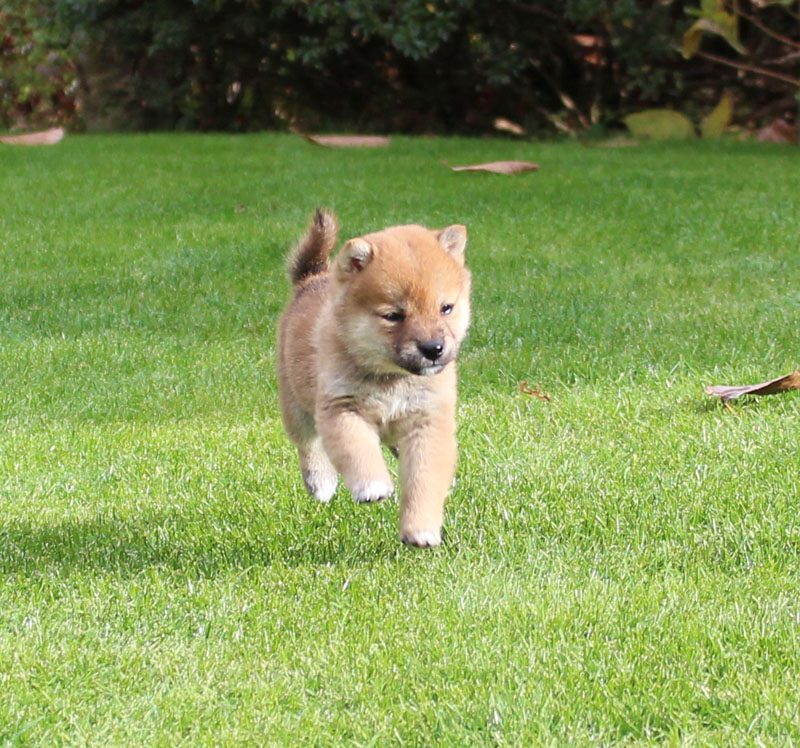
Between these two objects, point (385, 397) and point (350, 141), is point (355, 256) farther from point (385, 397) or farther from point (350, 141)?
point (350, 141)

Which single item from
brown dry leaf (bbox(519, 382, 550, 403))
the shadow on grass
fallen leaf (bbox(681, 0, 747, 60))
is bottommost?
the shadow on grass

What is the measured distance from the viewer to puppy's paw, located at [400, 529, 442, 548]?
3.65 meters

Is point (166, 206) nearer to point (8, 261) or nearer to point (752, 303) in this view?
point (8, 261)

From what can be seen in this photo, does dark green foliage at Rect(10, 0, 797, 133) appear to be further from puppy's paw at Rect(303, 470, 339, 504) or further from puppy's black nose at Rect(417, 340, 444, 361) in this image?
puppy's black nose at Rect(417, 340, 444, 361)

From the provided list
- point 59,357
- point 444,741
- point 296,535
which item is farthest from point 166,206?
point 444,741

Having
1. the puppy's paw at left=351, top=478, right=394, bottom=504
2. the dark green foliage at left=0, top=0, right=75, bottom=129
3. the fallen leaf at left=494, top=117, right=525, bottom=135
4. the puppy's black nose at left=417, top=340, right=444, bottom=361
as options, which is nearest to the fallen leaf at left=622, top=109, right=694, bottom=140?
the fallen leaf at left=494, top=117, right=525, bottom=135

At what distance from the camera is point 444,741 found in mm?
2914

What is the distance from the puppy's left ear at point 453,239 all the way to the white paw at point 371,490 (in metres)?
0.87

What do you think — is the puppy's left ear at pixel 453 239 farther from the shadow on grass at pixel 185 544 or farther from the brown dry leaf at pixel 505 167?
the brown dry leaf at pixel 505 167

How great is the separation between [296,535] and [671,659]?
1447mm

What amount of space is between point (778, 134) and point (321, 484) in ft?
33.2

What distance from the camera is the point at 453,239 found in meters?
4.16

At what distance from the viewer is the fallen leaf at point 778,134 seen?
13.2m

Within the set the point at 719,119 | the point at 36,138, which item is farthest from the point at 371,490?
the point at 36,138
